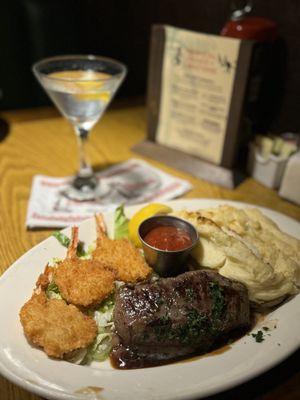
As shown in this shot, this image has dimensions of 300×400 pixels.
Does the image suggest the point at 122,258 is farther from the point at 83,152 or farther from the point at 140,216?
the point at 83,152

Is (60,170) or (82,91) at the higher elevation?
(82,91)

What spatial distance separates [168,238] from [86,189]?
2.01ft

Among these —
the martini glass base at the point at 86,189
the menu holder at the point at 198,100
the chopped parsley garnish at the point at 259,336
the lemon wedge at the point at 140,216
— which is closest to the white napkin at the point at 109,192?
the martini glass base at the point at 86,189

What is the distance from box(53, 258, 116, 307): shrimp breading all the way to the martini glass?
0.56 metres

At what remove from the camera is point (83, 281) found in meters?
1.16

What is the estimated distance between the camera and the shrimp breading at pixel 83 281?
113cm

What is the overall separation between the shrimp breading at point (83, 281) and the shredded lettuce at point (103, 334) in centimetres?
4

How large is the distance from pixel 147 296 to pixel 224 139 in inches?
37.4

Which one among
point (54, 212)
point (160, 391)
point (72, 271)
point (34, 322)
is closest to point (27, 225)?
point (54, 212)

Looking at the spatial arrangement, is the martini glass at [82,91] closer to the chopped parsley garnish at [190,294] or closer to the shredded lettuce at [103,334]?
the shredded lettuce at [103,334]

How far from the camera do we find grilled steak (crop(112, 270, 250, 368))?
3.42ft

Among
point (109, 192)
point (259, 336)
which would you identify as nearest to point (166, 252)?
point (259, 336)

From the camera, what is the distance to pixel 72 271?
1191 mm

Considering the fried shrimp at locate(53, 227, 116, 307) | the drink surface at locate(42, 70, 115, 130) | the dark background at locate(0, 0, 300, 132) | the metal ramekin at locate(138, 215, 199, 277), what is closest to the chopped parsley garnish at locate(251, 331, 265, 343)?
the metal ramekin at locate(138, 215, 199, 277)
